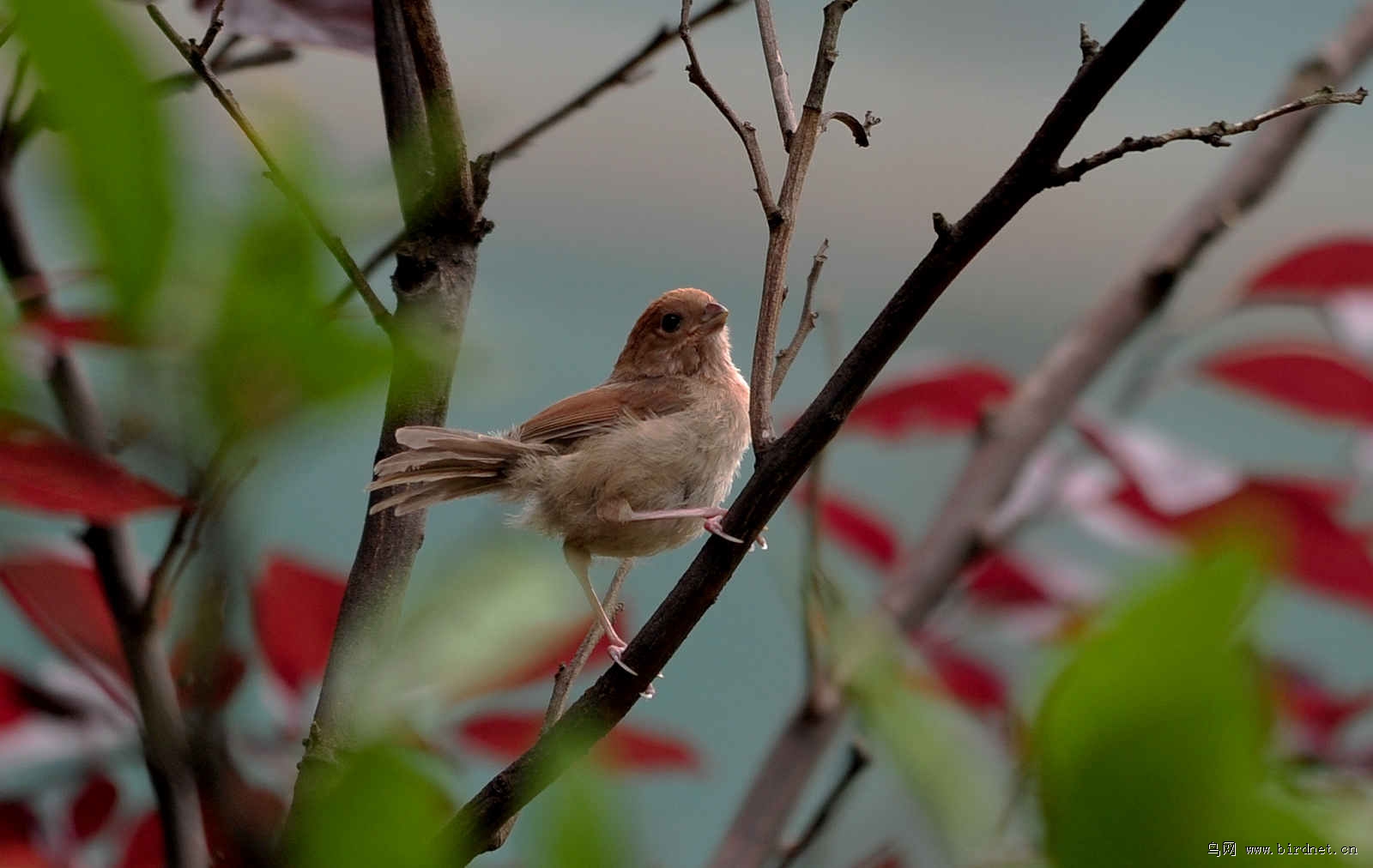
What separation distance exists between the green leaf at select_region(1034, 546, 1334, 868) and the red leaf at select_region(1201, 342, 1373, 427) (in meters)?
1.09

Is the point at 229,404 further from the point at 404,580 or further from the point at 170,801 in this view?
the point at 404,580

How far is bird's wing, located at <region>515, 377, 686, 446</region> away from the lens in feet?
4.66

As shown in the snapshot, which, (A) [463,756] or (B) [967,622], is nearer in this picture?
(A) [463,756]

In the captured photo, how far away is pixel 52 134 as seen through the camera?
1.00 feet

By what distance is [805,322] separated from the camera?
0.78m

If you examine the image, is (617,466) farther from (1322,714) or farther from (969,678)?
(1322,714)

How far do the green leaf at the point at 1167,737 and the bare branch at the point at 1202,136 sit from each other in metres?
0.34

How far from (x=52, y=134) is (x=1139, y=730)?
25 cm

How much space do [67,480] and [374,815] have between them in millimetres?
360

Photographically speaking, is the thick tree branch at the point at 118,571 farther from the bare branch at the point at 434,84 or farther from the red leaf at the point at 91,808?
the red leaf at the point at 91,808

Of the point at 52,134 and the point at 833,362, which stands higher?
the point at 833,362

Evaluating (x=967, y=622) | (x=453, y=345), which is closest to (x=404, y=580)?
(x=453, y=345)

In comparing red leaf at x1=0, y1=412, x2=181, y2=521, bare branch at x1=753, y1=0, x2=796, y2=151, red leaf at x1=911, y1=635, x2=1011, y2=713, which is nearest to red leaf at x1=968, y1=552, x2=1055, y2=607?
red leaf at x1=911, y1=635, x2=1011, y2=713

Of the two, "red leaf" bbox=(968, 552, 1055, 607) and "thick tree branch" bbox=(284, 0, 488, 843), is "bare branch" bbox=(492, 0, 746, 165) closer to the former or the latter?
"thick tree branch" bbox=(284, 0, 488, 843)
